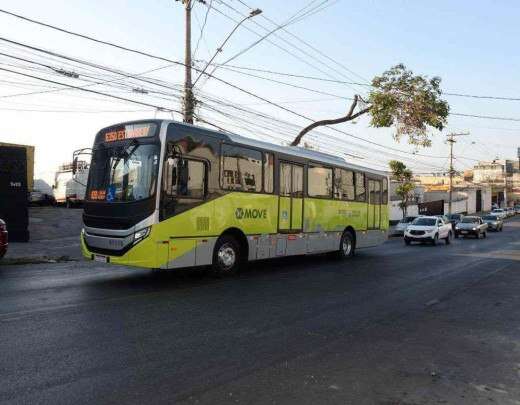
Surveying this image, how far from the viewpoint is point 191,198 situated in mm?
10688

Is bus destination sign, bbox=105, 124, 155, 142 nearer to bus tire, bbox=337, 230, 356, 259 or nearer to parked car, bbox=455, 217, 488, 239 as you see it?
bus tire, bbox=337, 230, 356, 259

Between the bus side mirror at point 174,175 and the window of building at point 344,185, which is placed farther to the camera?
the window of building at point 344,185

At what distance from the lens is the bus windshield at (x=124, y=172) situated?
10086mm

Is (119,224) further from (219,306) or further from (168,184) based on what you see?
(219,306)

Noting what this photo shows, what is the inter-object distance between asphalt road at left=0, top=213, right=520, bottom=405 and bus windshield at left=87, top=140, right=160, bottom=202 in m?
1.90

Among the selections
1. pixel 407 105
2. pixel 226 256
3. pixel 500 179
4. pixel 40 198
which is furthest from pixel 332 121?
pixel 500 179

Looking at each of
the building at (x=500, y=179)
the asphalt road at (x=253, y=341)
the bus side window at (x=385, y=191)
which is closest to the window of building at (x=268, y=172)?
the asphalt road at (x=253, y=341)

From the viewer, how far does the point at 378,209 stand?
1966 cm

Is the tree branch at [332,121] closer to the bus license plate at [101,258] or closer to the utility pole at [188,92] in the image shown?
the utility pole at [188,92]

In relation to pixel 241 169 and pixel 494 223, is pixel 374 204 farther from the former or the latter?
pixel 494 223

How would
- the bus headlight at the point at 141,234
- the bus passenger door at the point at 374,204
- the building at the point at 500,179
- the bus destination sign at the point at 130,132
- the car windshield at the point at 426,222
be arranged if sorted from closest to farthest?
the bus headlight at the point at 141,234 < the bus destination sign at the point at 130,132 < the bus passenger door at the point at 374,204 < the car windshield at the point at 426,222 < the building at the point at 500,179

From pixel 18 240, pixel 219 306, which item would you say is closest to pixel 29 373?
pixel 219 306

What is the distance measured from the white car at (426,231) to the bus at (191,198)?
13965 mm

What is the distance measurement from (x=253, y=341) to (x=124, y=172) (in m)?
5.68
